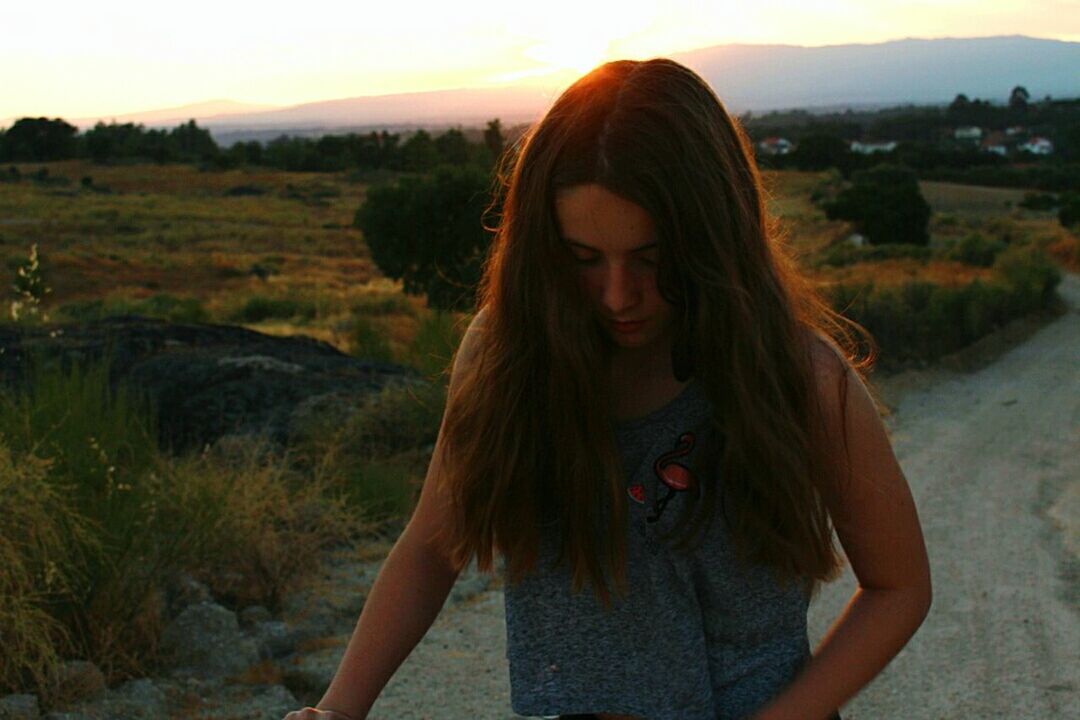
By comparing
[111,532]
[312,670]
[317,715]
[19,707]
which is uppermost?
[317,715]

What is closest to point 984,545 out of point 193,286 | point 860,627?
point 860,627

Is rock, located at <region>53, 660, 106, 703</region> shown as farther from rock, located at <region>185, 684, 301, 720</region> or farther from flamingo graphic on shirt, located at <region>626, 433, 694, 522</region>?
flamingo graphic on shirt, located at <region>626, 433, 694, 522</region>

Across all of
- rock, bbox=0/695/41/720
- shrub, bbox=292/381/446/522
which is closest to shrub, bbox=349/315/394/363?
shrub, bbox=292/381/446/522

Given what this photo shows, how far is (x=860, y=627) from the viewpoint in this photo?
147 centimetres

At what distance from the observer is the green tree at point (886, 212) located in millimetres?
36531

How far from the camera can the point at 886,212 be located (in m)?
37.0

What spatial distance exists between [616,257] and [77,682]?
11.1 ft

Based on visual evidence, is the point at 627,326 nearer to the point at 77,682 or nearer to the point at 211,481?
the point at 77,682

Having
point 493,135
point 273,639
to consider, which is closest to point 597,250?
point 273,639

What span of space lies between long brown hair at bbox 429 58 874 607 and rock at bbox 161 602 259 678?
3328 mm

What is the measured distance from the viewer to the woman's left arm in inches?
56.1

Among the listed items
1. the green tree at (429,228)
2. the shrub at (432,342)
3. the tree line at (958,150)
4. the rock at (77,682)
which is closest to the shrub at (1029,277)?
the green tree at (429,228)

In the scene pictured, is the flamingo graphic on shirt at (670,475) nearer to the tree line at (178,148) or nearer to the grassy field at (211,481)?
the grassy field at (211,481)

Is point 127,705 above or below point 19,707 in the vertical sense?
below
